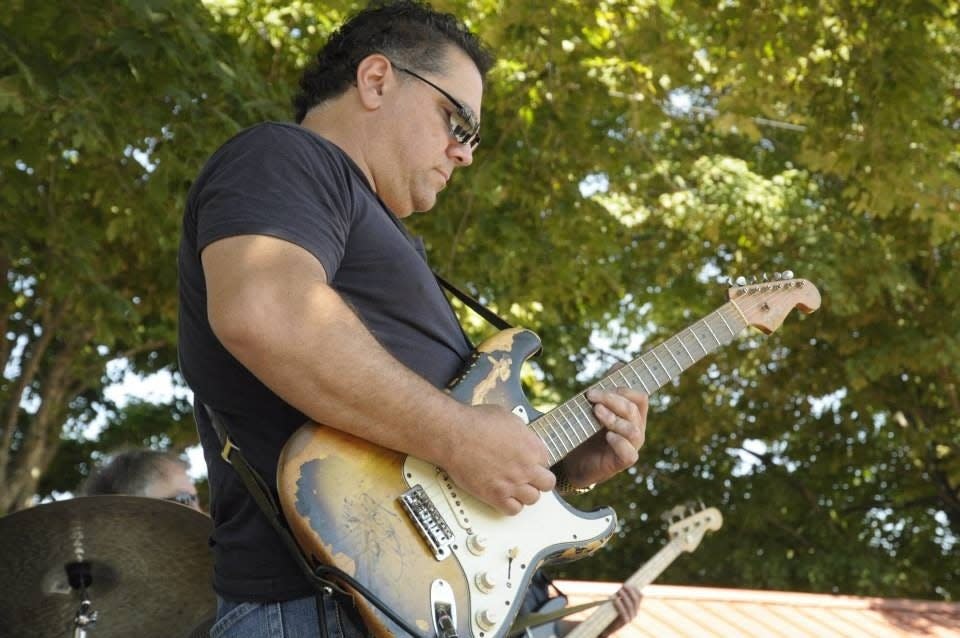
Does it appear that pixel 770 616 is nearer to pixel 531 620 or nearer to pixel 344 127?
pixel 531 620

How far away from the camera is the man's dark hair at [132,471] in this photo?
4758mm

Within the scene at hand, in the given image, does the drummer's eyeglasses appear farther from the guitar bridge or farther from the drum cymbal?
the guitar bridge

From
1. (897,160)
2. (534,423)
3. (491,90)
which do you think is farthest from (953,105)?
(534,423)

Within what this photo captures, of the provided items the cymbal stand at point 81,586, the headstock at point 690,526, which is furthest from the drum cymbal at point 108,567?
the headstock at point 690,526

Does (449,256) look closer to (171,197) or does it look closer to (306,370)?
(171,197)

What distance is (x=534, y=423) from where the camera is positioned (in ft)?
7.82

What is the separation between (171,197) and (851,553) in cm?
977

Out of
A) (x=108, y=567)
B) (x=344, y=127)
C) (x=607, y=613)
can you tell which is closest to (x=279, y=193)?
(x=344, y=127)

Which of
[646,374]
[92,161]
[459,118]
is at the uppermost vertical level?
[92,161]

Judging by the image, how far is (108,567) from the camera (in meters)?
3.88

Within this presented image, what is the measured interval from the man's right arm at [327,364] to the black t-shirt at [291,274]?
0.05 m

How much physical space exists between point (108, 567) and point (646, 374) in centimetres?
199

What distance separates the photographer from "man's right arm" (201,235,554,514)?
1.93 m

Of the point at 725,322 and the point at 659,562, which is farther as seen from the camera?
the point at 659,562
